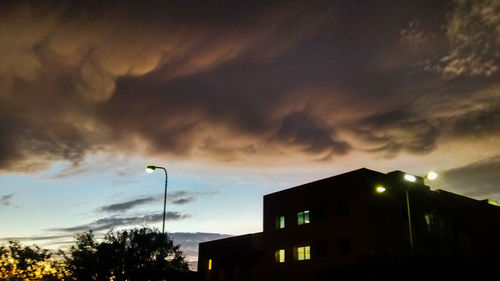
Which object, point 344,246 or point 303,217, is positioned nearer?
point 344,246

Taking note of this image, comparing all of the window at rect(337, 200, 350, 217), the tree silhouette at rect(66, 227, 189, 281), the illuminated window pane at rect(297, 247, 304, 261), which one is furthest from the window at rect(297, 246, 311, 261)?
the tree silhouette at rect(66, 227, 189, 281)

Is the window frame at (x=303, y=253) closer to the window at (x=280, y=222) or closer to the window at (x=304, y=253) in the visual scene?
the window at (x=304, y=253)

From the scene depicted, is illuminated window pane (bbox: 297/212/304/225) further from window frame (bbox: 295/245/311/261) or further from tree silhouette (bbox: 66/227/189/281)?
tree silhouette (bbox: 66/227/189/281)

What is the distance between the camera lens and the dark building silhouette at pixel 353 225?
1559 inches

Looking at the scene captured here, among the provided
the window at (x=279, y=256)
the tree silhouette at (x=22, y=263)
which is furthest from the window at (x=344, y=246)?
the tree silhouette at (x=22, y=263)

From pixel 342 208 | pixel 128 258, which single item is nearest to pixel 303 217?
pixel 342 208

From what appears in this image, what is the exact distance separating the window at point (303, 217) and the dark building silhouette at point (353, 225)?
0.09 meters

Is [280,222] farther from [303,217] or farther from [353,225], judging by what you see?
[353,225]

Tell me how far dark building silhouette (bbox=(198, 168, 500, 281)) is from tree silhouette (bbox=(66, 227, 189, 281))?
12.3 meters

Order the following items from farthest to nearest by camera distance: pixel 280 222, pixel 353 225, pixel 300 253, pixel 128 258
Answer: pixel 280 222 < pixel 300 253 < pixel 353 225 < pixel 128 258

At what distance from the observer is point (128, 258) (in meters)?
32.5

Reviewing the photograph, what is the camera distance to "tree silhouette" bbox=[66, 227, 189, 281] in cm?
3188

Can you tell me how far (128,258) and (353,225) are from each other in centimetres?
1980

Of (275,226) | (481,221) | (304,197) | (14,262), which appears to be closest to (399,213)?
(304,197)
